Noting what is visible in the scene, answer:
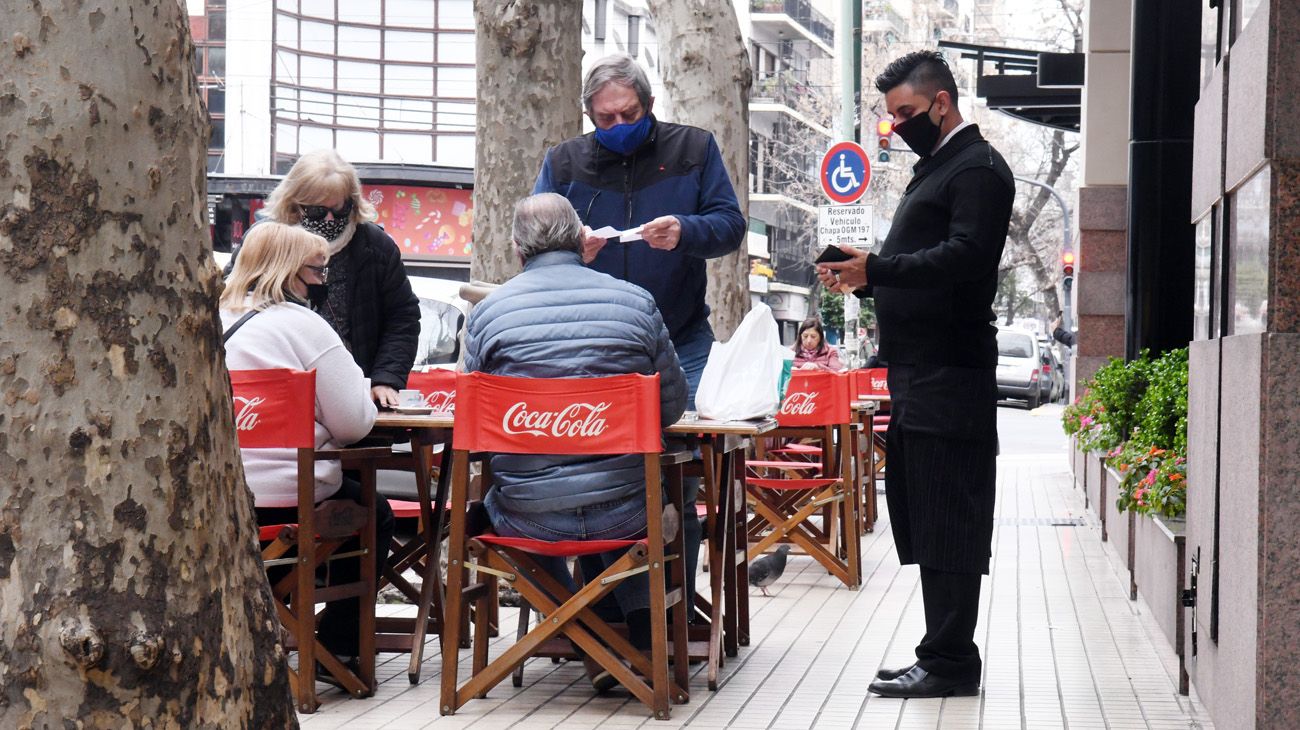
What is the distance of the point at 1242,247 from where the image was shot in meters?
4.61

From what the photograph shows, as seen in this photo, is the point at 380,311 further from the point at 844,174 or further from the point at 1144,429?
the point at 844,174

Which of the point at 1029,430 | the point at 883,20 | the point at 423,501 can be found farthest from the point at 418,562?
the point at 883,20

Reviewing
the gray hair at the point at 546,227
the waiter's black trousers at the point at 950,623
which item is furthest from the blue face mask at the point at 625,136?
the waiter's black trousers at the point at 950,623

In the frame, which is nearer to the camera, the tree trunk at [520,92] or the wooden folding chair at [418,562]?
the wooden folding chair at [418,562]

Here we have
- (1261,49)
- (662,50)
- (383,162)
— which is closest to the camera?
(1261,49)

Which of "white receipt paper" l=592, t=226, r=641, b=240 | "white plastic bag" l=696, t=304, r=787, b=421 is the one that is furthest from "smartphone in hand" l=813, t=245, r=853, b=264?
"white receipt paper" l=592, t=226, r=641, b=240

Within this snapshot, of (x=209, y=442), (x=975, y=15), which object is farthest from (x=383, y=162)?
(x=209, y=442)

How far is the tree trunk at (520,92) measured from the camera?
8359mm

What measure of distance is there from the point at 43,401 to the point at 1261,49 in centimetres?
303

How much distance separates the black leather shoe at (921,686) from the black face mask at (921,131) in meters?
1.79

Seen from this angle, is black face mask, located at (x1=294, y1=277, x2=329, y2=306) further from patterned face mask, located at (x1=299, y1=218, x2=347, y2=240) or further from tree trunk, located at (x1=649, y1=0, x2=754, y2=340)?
tree trunk, located at (x1=649, y1=0, x2=754, y2=340)

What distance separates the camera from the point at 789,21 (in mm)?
67188

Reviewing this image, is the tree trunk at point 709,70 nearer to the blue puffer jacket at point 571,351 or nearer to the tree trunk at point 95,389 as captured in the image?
the blue puffer jacket at point 571,351

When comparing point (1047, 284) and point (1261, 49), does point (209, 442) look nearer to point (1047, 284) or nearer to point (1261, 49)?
point (1261, 49)
